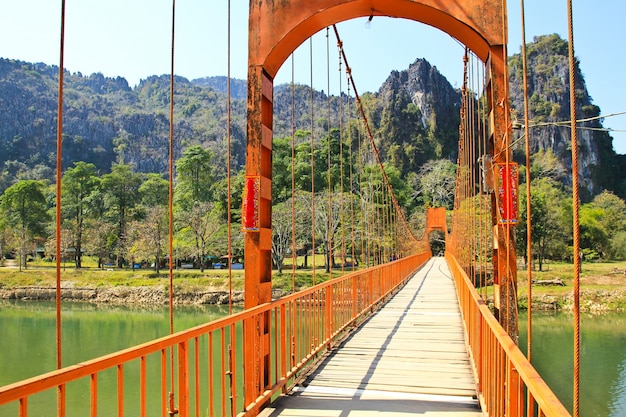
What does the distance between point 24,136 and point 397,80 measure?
207ft

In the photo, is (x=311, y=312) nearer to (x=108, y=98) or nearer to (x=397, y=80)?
(x=397, y=80)

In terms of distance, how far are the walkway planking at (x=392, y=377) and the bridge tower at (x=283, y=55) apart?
20.1 inches

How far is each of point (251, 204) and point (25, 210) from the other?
43399 mm

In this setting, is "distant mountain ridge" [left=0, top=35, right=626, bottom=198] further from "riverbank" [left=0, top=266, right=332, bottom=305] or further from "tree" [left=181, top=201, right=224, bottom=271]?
"riverbank" [left=0, top=266, right=332, bottom=305]

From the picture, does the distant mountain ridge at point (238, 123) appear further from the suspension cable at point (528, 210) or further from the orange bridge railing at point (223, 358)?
the suspension cable at point (528, 210)

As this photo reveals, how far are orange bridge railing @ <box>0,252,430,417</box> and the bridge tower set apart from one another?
0.35 meters

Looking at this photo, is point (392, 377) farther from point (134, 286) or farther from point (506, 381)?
point (134, 286)

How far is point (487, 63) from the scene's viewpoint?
4.39m

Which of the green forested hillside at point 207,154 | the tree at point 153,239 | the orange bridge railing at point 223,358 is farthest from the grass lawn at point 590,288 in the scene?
the tree at point 153,239

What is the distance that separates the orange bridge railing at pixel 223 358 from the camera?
196cm

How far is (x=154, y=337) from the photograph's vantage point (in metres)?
22.3

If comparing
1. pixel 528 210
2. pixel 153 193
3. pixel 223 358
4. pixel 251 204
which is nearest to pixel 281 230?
pixel 153 193

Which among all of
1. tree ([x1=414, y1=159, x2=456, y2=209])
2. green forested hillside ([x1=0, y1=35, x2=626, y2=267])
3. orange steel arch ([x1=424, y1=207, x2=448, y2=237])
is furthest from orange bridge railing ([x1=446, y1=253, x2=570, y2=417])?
tree ([x1=414, y1=159, x2=456, y2=209])

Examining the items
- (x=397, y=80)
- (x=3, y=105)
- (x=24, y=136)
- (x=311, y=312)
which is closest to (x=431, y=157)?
(x=397, y=80)
